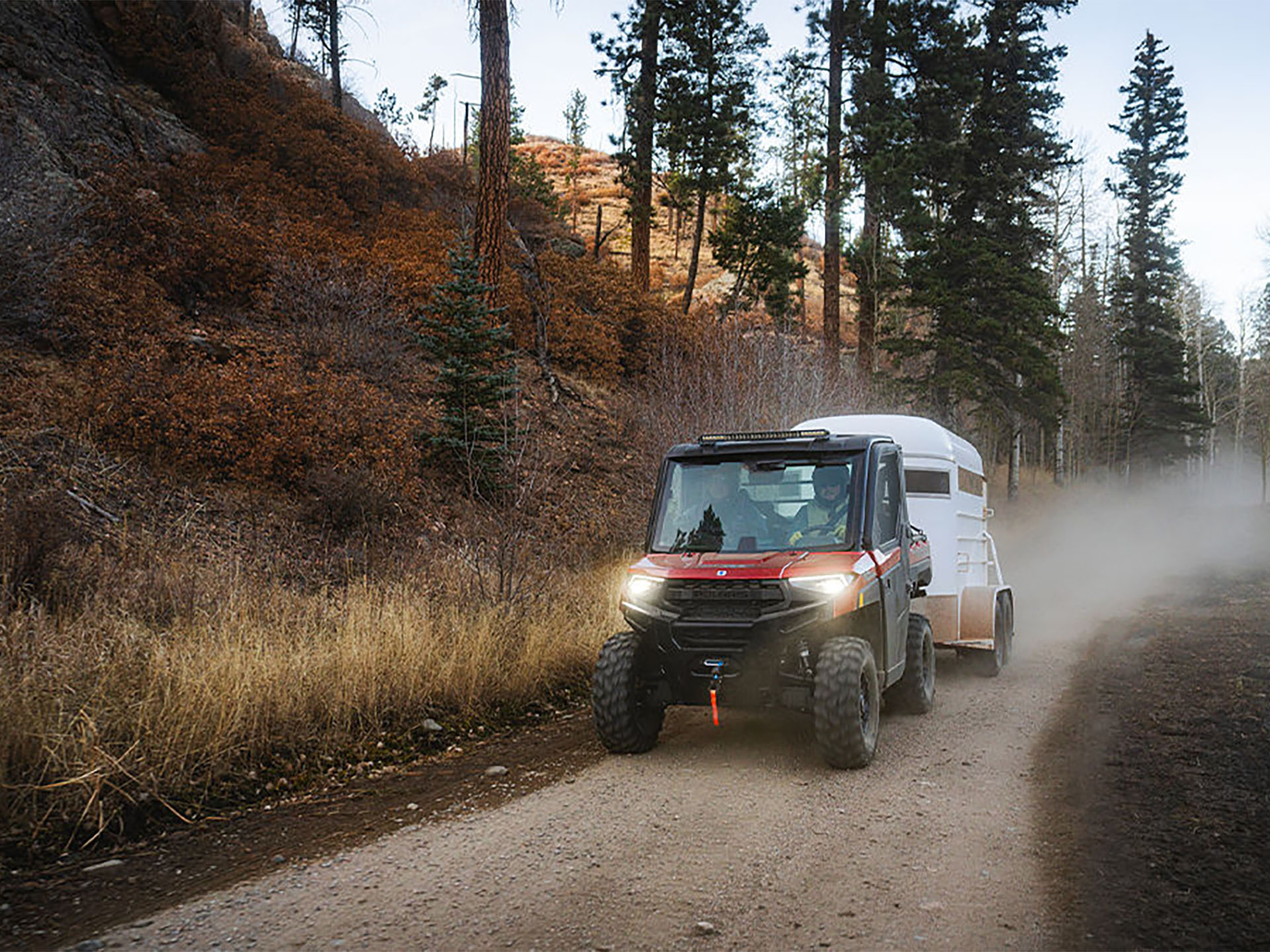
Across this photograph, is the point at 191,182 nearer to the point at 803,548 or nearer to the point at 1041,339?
the point at 803,548

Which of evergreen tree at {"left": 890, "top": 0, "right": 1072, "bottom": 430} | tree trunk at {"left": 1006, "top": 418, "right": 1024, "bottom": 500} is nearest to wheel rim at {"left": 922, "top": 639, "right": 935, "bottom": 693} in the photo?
evergreen tree at {"left": 890, "top": 0, "right": 1072, "bottom": 430}

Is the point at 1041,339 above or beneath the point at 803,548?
above

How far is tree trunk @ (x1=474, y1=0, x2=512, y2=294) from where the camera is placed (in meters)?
16.1

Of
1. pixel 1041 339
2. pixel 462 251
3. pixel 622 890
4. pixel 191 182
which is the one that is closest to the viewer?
pixel 622 890

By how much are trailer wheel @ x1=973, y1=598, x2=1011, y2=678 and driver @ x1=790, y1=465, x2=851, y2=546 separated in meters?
4.22

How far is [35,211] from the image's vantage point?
14.0 metres

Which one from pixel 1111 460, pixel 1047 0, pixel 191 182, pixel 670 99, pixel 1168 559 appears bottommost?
pixel 1168 559

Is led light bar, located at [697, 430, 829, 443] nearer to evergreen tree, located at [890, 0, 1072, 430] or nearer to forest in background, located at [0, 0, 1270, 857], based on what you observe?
forest in background, located at [0, 0, 1270, 857]

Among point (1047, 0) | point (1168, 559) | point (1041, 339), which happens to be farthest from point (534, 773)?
point (1047, 0)

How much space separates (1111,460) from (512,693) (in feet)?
173

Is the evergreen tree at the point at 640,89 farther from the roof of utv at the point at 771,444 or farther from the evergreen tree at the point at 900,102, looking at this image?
the roof of utv at the point at 771,444

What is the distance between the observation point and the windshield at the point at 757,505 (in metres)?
7.11

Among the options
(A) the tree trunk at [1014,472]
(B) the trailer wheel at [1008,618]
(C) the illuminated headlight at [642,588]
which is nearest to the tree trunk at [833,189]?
(A) the tree trunk at [1014,472]

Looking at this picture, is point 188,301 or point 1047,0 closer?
point 188,301
